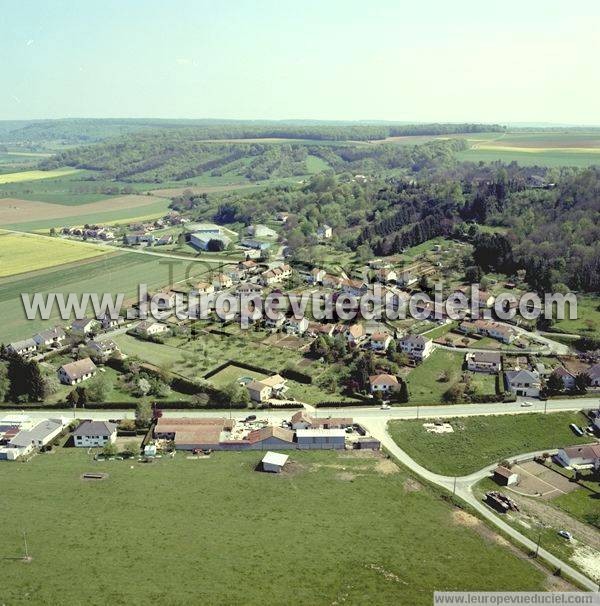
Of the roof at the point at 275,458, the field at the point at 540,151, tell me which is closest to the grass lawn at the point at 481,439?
the roof at the point at 275,458

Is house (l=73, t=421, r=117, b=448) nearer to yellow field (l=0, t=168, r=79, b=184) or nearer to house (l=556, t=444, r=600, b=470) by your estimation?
house (l=556, t=444, r=600, b=470)

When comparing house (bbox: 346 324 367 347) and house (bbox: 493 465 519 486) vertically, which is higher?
house (bbox: 346 324 367 347)

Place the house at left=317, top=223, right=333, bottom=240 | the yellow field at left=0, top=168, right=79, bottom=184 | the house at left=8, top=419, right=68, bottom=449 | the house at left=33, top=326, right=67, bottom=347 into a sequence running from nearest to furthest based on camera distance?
the house at left=8, top=419, right=68, bottom=449 < the house at left=33, top=326, right=67, bottom=347 < the house at left=317, top=223, right=333, bottom=240 < the yellow field at left=0, top=168, right=79, bottom=184

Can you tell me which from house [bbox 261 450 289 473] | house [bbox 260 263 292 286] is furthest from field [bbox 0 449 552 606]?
house [bbox 260 263 292 286]

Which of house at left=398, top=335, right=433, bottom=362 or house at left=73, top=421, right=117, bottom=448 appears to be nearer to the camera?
house at left=73, top=421, right=117, bottom=448

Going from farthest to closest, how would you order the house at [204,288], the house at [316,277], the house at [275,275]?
the house at [275,275] < the house at [316,277] < the house at [204,288]

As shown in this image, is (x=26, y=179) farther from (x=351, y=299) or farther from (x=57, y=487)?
(x=57, y=487)

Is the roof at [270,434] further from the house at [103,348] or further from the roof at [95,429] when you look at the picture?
the house at [103,348]
